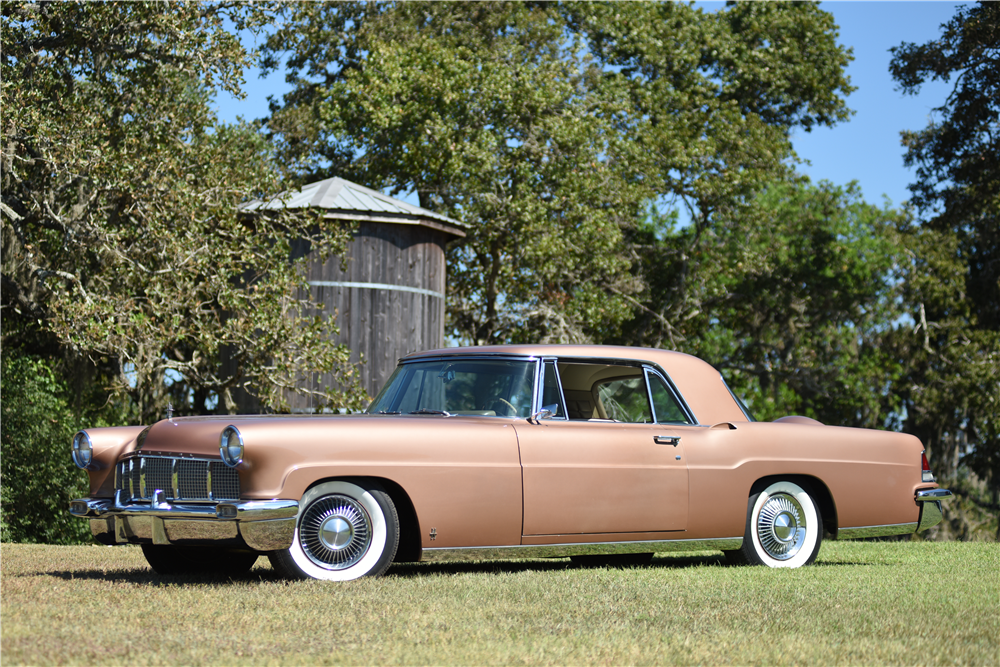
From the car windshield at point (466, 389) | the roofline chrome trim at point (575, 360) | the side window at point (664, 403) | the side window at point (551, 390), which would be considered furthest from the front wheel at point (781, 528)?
the car windshield at point (466, 389)

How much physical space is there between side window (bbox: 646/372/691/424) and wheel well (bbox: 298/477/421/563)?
219 centimetres

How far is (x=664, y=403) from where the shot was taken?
8.46 metres

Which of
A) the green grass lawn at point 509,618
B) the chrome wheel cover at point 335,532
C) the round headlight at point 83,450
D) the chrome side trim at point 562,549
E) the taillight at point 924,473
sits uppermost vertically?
the round headlight at point 83,450

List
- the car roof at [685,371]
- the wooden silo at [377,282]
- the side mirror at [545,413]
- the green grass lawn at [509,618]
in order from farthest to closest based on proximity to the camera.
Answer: the wooden silo at [377,282] < the car roof at [685,371] < the side mirror at [545,413] < the green grass lawn at [509,618]

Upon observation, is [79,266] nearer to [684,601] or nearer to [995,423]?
[684,601]

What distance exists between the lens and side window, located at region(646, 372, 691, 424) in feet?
27.6

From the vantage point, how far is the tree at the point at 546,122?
23141 millimetres

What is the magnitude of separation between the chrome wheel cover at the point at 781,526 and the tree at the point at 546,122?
39.2 ft

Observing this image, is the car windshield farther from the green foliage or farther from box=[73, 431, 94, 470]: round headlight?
the green foliage

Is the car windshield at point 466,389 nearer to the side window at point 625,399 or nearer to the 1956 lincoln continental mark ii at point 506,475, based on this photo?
the 1956 lincoln continental mark ii at point 506,475

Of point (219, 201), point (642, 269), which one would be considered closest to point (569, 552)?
point (219, 201)

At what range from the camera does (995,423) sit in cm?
2481

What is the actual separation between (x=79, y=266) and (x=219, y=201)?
2.07 m

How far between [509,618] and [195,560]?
10.6 ft
